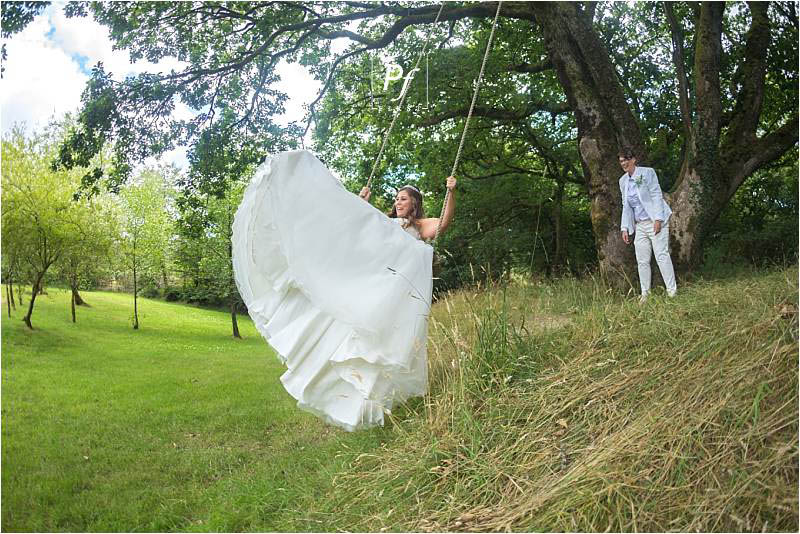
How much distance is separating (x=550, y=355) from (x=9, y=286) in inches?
514

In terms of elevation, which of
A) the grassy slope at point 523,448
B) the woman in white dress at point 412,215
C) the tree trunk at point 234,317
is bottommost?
the tree trunk at point 234,317

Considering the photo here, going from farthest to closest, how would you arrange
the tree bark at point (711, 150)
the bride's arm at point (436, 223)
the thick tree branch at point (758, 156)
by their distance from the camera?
1. the thick tree branch at point (758, 156)
2. the tree bark at point (711, 150)
3. the bride's arm at point (436, 223)

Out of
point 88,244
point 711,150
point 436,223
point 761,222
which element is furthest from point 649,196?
point 88,244

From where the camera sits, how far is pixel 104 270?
15.1 m

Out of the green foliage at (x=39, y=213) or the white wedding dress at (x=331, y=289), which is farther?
the green foliage at (x=39, y=213)

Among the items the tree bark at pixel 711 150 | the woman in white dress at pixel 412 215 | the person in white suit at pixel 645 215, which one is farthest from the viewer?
the tree bark at pixel 711 150

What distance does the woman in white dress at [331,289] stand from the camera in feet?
12.2

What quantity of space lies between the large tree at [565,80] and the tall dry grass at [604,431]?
3.09 m

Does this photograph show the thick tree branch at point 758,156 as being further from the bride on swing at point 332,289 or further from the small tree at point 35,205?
the small tree at point 35,205

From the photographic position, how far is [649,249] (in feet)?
20.3

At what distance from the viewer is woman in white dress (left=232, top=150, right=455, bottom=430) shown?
371 centimetres

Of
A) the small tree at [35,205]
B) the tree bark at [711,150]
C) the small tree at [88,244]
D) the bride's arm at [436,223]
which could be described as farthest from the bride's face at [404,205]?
the small tree at [88,244]

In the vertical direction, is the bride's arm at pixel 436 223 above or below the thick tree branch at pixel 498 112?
below

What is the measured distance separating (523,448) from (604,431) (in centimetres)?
41
